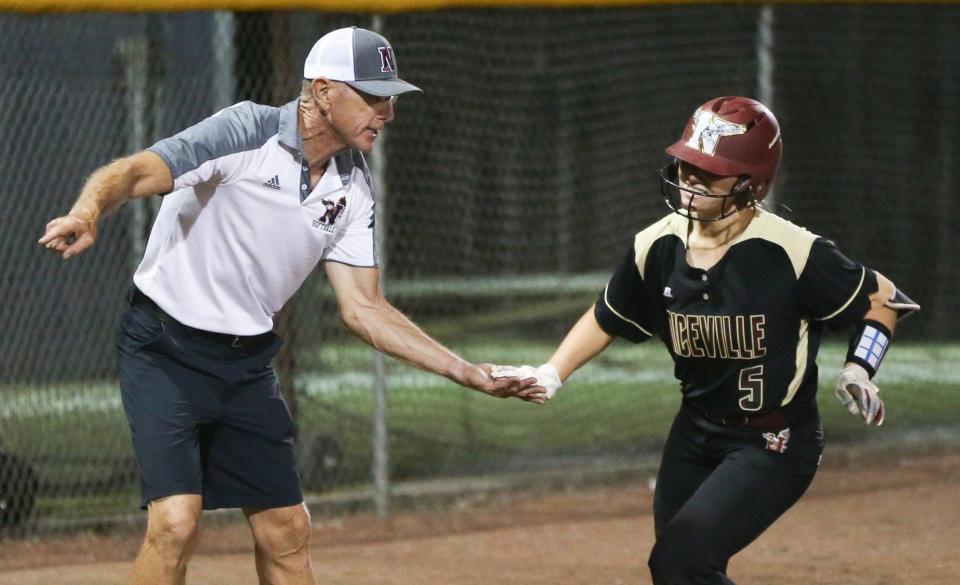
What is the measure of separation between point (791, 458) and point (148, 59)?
4863 millimetres

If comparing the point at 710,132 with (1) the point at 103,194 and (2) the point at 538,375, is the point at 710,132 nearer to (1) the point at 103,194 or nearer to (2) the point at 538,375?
(2) the point at 538,375

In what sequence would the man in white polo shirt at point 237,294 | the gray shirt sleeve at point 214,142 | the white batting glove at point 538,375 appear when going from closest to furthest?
the gray shirt sleeve at point 214,142 < the man in white polo shirt at point 237,294 < the white batting glove at point 538,375

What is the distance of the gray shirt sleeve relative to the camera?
4.43 m

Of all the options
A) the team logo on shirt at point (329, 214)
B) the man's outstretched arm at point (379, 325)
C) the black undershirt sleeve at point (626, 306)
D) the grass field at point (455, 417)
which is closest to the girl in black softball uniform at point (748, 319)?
the black undershirt sleeve at point (626, 306)

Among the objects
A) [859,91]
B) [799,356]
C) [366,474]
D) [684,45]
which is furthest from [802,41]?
[799,356]

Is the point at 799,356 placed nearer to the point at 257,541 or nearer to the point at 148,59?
the point at 257,541

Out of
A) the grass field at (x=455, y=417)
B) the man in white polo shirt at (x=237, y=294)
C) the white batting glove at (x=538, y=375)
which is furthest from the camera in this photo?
the grass field at (x=455, y=417)

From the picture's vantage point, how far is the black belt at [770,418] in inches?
178

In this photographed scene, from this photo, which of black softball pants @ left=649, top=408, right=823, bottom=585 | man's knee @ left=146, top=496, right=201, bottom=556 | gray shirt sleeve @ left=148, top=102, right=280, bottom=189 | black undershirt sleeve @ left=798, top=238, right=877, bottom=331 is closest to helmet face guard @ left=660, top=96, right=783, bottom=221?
black undershirt sleeve @ left=798, top=238, right=877, bottom=331

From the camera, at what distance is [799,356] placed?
4555mm

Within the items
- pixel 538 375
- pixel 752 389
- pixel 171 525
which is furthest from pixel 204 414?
pixel 752 389

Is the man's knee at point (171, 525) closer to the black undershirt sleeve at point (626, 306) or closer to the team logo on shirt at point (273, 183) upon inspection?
the team logo on shirt at point (273, 183)

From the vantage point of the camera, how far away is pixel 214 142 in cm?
452

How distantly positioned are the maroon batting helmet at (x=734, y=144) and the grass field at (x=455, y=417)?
414 centimetres
